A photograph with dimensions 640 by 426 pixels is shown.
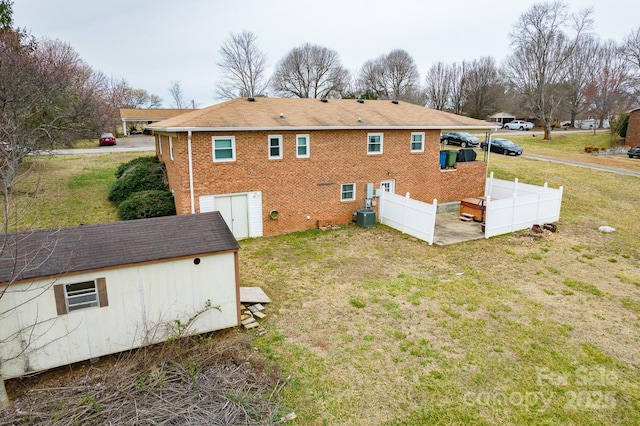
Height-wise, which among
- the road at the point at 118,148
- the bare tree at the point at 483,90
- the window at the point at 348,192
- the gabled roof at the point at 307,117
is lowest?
the window at the point at 348,192

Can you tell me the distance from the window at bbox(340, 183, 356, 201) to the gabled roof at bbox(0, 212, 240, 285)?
927 centimetres

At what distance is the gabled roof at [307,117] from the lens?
14.9 m

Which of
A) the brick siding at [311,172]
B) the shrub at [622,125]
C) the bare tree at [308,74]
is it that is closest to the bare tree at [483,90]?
the bare tree at [308,74]

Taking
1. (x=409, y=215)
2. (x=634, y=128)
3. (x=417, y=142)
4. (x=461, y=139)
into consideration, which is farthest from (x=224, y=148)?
(x=634, y=128)

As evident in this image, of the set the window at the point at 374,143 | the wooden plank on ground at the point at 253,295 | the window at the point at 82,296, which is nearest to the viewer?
the window at the point at 82,296

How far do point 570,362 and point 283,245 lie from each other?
9873 mm

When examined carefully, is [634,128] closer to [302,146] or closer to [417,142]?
[417,142]

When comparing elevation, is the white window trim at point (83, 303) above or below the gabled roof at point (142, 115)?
below

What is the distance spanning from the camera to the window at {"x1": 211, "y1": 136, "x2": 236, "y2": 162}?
48.4 ft

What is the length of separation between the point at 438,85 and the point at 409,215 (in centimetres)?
6858

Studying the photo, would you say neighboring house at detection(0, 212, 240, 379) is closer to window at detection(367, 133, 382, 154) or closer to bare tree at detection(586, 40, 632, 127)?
window at detection(367, 133, 382, 154)

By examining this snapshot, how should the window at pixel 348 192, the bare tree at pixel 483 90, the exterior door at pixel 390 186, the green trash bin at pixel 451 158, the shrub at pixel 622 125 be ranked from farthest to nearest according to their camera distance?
the bare tree at pixel 483 90
the shrub at pixel 622 125
the green trash bin at pixel 451 158
the exterior door at pixel 390 186
the window at pixel 348 192

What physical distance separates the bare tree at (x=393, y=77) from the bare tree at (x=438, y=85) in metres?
5.60

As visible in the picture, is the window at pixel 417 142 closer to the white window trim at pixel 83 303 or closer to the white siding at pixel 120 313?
the white siding at pixel 120 313
